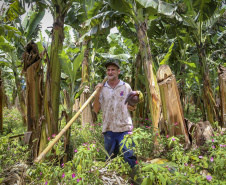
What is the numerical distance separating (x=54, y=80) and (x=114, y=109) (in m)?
1.10

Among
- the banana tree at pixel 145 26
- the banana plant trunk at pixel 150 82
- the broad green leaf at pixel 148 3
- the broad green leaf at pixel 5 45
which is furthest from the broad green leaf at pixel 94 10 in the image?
the broad green leaf at pixel 5 45

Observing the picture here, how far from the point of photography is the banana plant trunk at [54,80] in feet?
9.48

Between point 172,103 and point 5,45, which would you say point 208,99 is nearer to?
point 172,103

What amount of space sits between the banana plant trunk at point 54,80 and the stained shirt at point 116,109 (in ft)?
2.62

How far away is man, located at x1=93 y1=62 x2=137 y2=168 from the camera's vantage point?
9.11 feet

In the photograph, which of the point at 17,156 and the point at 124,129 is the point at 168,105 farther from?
the point at 17,156

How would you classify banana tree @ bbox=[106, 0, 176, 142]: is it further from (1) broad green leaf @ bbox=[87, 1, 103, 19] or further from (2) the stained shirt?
(2) the stained shirt

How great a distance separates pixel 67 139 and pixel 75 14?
421 centimetres

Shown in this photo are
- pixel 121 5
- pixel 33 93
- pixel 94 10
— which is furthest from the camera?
pixel 94 10

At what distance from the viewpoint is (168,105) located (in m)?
3.02

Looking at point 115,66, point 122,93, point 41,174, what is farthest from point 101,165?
point 115,66

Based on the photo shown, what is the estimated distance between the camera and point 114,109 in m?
2.83

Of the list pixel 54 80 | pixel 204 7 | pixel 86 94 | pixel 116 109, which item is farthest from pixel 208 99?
pixel 54 80

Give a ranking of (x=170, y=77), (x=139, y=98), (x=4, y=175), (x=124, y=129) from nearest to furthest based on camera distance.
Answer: (x=4, y=175) < (x=139, y=98) < (x=124, y=129) < (x=170, y=77)
